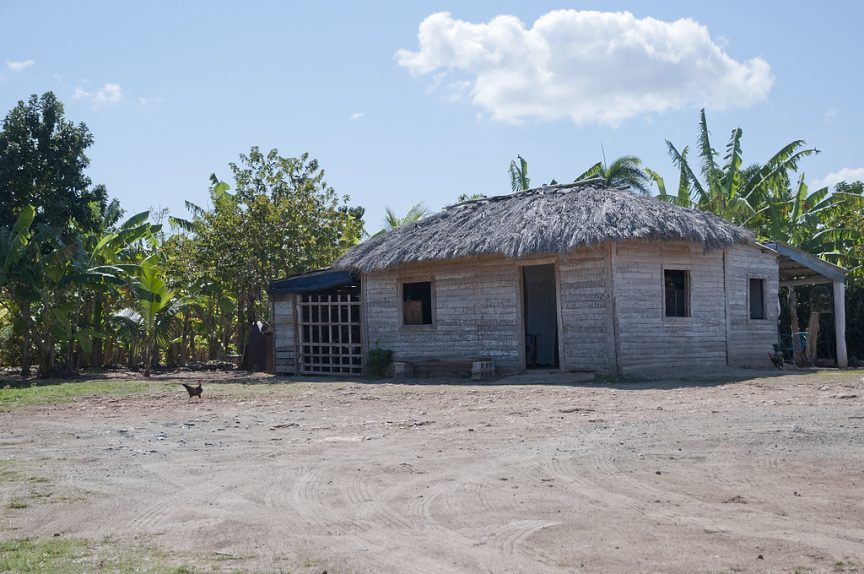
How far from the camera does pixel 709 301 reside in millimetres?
17953

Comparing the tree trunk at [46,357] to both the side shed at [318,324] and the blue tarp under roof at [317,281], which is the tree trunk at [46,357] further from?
the blue tarp under roof at [317,281]

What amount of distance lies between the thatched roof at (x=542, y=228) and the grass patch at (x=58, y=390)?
5265mm

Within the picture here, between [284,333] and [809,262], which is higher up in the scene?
[809,262]

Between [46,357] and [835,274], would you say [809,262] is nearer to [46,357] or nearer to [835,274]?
[835,274]

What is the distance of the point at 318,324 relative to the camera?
20.8 m

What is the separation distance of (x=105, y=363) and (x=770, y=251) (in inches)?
725

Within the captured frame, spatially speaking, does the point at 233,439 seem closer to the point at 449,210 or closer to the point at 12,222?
the point at 449,210

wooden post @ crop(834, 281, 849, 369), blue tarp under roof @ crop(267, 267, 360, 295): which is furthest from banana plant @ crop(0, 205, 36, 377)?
wooden post @ crop(834, 281, 849, 369)

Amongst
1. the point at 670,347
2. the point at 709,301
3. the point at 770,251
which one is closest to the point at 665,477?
→ the point at 670,347

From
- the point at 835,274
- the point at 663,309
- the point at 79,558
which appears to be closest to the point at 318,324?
the point at 663,309

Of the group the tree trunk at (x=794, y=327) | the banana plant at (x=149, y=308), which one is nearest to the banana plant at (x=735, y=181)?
the tree trunk at (x=794, y=327)

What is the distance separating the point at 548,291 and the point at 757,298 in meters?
4.55

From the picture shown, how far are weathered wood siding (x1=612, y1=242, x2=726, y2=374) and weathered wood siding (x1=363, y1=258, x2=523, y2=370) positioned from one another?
222cm

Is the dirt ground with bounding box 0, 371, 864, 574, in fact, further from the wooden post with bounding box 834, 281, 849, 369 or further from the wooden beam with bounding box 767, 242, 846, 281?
the wooden post with bounding box 834, 281, 849, 369
